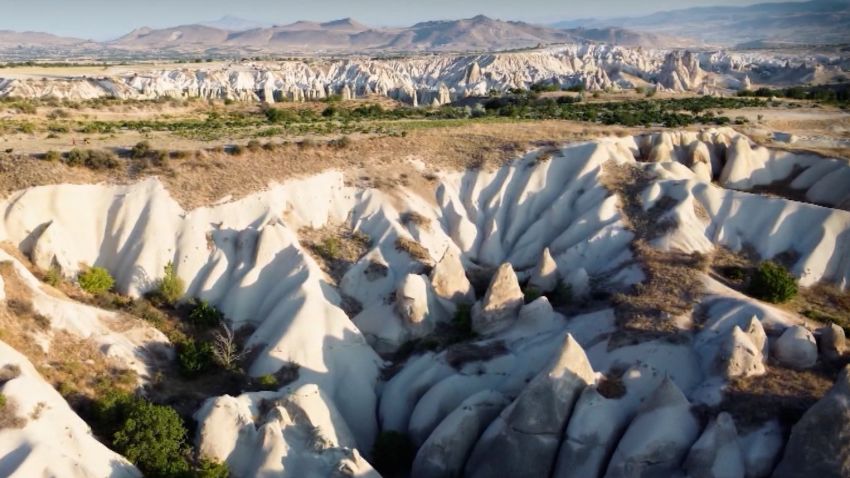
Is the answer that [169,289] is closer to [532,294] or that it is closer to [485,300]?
[485,300]

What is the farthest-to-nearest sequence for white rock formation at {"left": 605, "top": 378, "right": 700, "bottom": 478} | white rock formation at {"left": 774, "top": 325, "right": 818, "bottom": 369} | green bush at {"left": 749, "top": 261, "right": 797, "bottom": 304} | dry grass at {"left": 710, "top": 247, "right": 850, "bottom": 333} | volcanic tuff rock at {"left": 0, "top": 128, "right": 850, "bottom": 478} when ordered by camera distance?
green bush at {"left": 749, "top": 261, "right": 797, "bottom": 304}
dry grass at {"left": 710, "top": 247, "right": 850, "bottom": 333}
white rock formation at {"left": 774, "top": 325, "right": 818, "bottom": 369}
volcanic tuff rock at {"left": 0, "top": 128, "right": 850, "bottom": 478}
white rock formation at {"left": 605, "top": 378, "right": 700, "bottom": 478}

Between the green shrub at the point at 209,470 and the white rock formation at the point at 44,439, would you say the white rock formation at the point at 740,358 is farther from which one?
the white rock formation at the point at 44,439

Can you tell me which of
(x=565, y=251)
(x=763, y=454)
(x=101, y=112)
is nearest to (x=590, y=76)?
(x=101, y=112)

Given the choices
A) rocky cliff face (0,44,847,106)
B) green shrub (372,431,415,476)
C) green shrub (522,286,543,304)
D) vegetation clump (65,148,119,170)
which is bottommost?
green shrub (372,431,415,476)

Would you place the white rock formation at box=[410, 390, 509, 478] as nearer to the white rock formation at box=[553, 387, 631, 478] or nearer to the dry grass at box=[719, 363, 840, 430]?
the white rock formation at box=[553, 387, 631, 478]

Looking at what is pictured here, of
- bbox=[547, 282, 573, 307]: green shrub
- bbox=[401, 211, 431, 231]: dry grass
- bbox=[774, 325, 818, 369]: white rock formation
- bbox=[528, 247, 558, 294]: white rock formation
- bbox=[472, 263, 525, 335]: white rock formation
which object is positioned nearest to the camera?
bbox=[774, 325, 818, 369]: white rock formation

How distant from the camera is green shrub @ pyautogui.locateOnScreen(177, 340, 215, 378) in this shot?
1149 inches

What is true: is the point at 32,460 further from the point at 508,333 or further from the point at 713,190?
the point at 713,190

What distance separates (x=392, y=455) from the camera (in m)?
25.5

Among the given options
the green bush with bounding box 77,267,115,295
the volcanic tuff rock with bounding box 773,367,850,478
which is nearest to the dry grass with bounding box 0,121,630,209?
the green bush with bounding box 77,267,115,295

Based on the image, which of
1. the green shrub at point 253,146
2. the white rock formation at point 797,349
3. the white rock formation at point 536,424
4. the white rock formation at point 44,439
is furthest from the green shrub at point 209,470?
the green shrub at point 253,146

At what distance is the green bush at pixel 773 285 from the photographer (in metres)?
30.0

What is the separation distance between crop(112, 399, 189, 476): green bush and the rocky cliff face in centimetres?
7568

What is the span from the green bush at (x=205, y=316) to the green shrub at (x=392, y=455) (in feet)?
37.6
